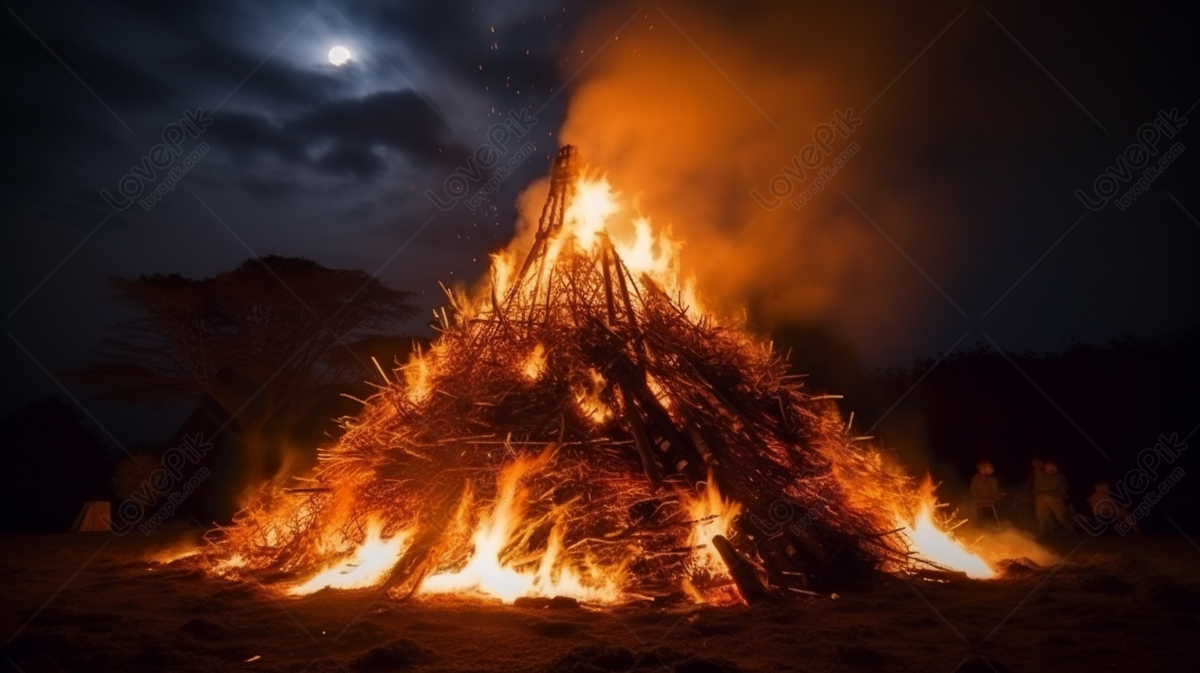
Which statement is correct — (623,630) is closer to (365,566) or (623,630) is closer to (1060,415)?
(365,566)

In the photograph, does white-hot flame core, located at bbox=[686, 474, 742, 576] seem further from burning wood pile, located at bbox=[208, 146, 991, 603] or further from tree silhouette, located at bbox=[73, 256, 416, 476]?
tree silhouette, located at bbox=[73, 256, 416, 476]

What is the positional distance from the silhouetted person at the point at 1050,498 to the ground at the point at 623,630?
13.2 ft

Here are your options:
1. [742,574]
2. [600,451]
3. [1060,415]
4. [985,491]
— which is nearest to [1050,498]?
[985,491]

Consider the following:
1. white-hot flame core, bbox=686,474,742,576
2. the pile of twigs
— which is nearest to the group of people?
the pile of twigs

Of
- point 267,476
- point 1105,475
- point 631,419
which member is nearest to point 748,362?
point 631,419

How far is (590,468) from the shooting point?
702cm

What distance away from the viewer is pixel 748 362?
8906 millimetres

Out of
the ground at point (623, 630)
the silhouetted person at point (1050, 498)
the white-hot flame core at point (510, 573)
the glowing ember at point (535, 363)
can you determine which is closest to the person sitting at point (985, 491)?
the silhouetted person at point (1050, 498)

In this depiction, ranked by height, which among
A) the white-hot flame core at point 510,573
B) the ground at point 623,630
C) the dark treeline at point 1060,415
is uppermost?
the dark treeline at point 1060,415

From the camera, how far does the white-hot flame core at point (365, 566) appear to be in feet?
22.2

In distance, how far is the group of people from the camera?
432 inches

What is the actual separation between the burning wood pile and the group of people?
12.4 feet

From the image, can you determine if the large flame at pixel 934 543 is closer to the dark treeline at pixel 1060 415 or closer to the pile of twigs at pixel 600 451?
the pile of twigs at pixel 600 451

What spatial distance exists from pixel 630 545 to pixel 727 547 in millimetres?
875
